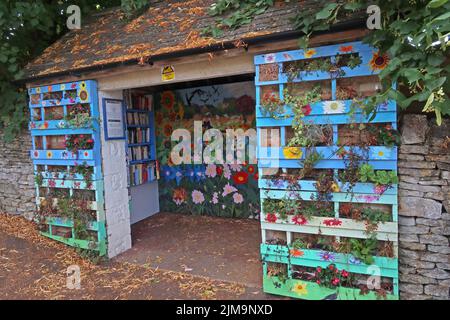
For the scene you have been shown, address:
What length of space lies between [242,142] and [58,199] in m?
3.35

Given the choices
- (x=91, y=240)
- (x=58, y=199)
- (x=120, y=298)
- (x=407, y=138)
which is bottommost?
(x=120, y=298)

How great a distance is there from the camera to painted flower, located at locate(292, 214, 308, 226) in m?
3.47

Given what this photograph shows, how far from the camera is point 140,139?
672 centimetres

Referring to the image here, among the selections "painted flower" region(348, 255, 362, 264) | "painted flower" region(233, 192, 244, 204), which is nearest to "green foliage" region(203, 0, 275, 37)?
"painted flower" region(348, 255, 362, 264)

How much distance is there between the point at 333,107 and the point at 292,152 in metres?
0.60

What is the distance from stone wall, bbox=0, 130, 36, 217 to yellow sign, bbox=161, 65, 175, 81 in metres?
3.10

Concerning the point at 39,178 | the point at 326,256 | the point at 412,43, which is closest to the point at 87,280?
the point at 39,178

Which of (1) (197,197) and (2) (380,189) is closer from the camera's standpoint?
(2) (380,189)

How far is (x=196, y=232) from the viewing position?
6.03 m

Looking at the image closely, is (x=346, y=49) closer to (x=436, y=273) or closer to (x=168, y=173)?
(x=436, y=273)

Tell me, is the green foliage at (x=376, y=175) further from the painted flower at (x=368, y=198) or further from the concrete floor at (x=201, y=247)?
the concrete floor at (x=201, y=247)

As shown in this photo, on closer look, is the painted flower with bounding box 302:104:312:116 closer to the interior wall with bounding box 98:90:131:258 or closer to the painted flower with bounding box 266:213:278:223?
the painted flower with bounding box 266:213:278:223
